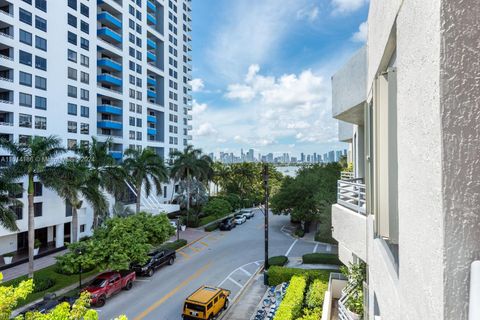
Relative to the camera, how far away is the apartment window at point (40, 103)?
30.7 metres

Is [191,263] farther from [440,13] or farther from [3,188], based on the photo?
[440,13]

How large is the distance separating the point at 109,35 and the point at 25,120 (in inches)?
656

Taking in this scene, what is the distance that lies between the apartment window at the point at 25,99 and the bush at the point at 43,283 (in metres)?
15.9

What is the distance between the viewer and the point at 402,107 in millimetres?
2670

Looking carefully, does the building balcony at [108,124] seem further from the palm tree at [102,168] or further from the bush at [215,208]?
the bush at [215,208]

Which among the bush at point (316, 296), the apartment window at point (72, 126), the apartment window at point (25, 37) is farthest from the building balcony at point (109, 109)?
the bush at point (316, 296)

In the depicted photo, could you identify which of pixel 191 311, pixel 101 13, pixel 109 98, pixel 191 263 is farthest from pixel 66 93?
pixel 191 311

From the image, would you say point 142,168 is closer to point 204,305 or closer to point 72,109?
point 72,109

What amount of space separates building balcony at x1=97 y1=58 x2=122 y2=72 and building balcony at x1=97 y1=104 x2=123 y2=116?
15.5 ft

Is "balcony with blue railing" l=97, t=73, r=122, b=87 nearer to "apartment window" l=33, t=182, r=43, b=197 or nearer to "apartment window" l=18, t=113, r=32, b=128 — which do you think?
"apartment window" l=18, t=113, r=32, b=128

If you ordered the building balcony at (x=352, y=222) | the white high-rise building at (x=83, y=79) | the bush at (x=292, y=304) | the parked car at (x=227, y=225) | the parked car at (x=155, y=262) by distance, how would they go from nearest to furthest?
the building balcony at (x=352, y=222)
the bush at (x=292, y=304)
the parked car at (x=155, y=262)
the white high-rise building at (x=83, y=79)
the parked car at (x=227, y=225)

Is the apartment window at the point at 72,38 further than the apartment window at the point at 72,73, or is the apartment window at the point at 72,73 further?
the apartment window at the point at 72,38

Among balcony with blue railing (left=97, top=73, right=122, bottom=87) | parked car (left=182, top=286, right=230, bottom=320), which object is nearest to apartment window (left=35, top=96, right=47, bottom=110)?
balcony with blue railing (left=97, top=73, right=122, bottom=87)

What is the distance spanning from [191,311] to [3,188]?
13817 millimetres
